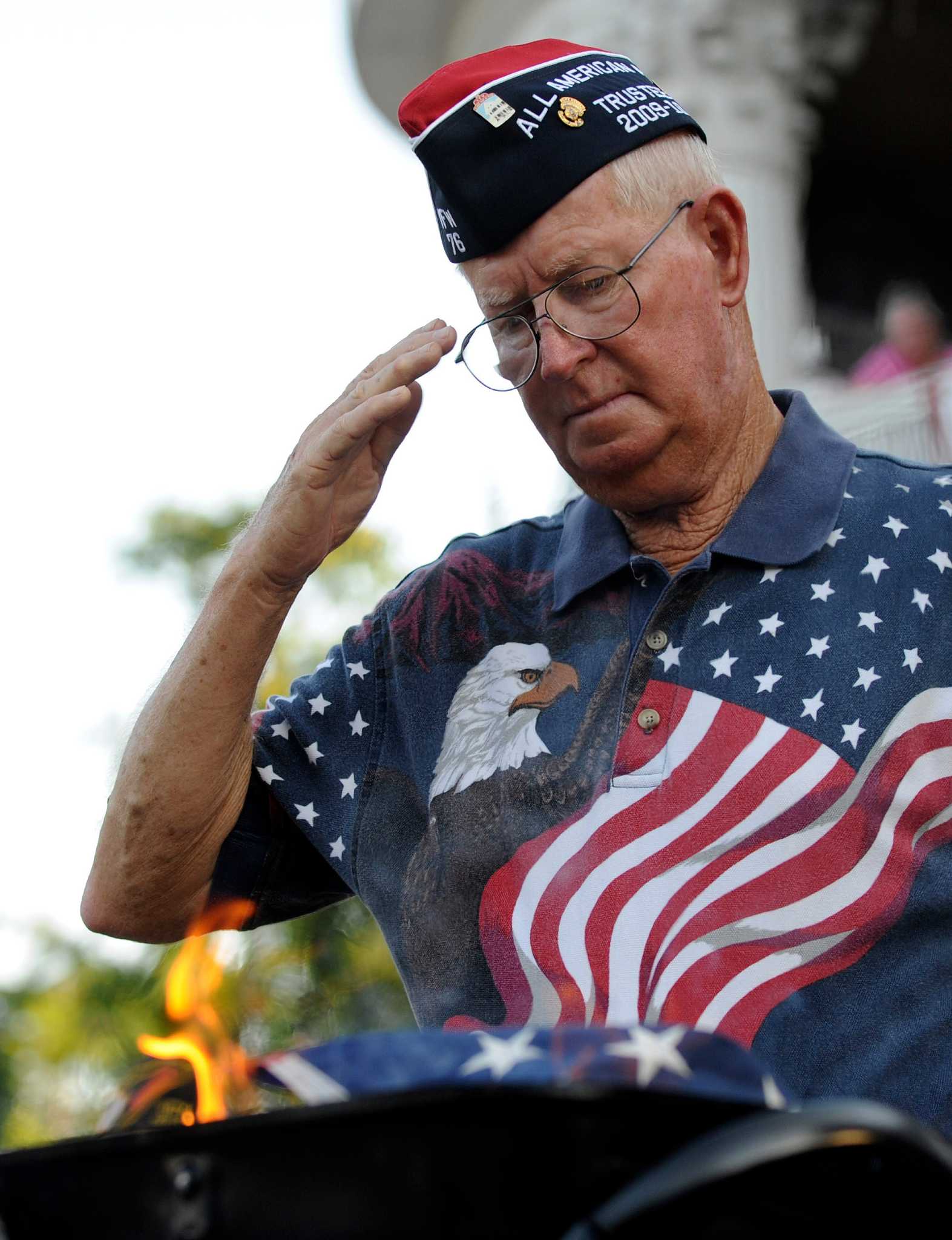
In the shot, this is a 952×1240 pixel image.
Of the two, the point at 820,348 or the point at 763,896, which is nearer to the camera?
the point at 763,896

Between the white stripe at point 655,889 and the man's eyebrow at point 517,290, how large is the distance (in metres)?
0.73

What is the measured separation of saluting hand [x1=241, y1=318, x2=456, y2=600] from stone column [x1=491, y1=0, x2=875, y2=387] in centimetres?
619

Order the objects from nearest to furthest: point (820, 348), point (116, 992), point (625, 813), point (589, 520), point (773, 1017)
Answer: point (773, 1017) < point (625, 813) < point (589, 520) < point (820, 348) < point (116, 992)

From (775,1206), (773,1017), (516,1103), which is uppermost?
(516,1103)

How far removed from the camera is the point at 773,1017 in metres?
1.65

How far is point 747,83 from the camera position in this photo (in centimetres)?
836

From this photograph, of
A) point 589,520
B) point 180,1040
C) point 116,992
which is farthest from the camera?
point 116,992

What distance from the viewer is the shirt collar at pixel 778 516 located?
1940 mm

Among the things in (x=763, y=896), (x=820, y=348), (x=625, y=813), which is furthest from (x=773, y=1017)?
(x=820, y=348)

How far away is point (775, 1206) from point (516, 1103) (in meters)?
0.19

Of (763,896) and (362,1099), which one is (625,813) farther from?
(362,1099)

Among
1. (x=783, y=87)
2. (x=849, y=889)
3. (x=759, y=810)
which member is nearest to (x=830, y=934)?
(x=849, y=889)

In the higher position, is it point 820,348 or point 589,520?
point 589,520

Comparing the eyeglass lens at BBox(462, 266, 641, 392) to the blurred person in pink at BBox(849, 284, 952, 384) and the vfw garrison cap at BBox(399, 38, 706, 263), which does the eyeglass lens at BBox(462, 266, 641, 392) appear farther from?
the blurred person in pink at BBox(849, 284, 952, 384)
